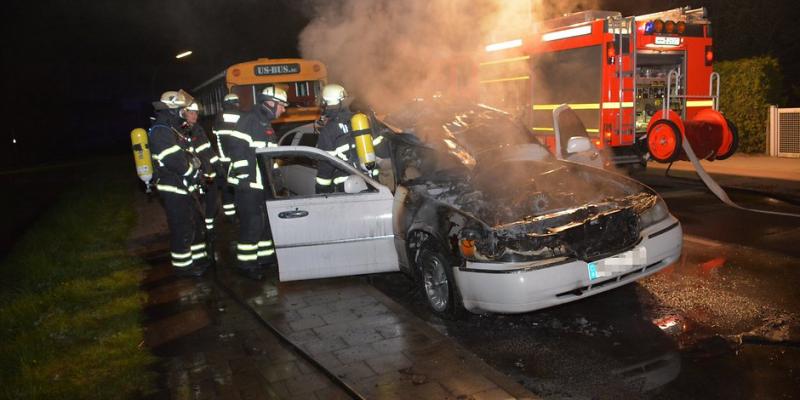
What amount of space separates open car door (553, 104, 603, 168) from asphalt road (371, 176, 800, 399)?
4.57 ft

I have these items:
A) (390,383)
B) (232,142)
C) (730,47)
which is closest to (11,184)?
(232,142)

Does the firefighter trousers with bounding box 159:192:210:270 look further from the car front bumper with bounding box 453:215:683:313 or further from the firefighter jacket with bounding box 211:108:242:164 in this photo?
the car front bumper with bounding box 453:215:683:313

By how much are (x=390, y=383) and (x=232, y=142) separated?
11.3ft

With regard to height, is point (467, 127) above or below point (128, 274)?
above

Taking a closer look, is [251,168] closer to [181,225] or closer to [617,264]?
[181,225]

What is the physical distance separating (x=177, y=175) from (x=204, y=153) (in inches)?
36.3

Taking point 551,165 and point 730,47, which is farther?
point 730,47

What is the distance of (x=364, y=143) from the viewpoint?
573cm

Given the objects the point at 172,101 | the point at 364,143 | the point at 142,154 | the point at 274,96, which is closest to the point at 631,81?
the point at 364,143

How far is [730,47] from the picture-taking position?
17.8m

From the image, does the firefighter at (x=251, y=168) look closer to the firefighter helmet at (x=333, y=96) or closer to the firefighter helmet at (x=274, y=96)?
the firefighter helmet at (x=274, y=96)

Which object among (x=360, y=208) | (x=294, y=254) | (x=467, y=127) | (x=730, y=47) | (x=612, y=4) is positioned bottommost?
(x=294, y=254)

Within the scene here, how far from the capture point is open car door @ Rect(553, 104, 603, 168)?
5.89 m

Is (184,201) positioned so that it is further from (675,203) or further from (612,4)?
(612,4)
